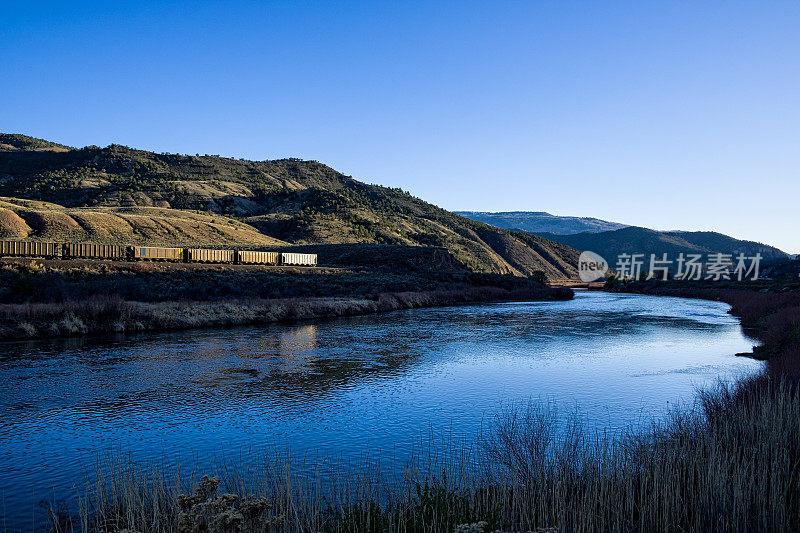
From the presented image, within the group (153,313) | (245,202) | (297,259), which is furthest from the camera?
(245,202)

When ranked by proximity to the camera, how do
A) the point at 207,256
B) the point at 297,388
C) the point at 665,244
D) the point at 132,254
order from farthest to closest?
1. the point at 665,244
2. the point at 207,256
3. the point at 132,254
4. the point at 297,388

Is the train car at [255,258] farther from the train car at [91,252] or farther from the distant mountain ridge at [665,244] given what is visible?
the distant mountain ridge at [665,244]

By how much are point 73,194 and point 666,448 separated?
109 meters

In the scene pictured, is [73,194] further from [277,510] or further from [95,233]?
[277,510]

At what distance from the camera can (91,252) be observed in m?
49.4

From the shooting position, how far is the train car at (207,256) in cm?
5507

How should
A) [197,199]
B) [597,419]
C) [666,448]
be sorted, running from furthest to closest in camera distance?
[197,199], [597,419], [666,448]

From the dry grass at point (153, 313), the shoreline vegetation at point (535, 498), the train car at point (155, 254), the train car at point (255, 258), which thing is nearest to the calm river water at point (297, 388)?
the dry grass at point (153, 313)

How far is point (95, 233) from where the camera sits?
226ft

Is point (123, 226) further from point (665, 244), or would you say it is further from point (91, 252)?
point (665, 244)

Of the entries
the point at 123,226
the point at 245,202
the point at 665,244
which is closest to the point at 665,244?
the point at 665,244

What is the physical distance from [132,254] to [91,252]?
3.25 metres

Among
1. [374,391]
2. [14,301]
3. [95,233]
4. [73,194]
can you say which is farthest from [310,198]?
[374,391]

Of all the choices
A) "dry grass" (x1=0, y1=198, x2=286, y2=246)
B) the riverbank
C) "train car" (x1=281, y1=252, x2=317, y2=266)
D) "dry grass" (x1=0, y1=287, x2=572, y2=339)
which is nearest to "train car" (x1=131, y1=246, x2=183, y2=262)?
"train car" (x1=281, y1=252, x2=317, y2=266)
